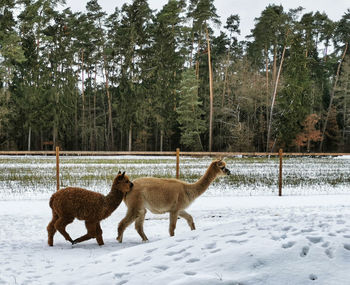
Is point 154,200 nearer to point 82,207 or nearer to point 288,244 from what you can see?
point 82,207

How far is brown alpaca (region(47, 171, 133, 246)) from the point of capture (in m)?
5.58

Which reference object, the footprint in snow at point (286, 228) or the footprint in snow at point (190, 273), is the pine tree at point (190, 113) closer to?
the footprint in snow at point (286, 228)

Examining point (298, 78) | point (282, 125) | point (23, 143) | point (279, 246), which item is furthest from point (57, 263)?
point (23, 143)

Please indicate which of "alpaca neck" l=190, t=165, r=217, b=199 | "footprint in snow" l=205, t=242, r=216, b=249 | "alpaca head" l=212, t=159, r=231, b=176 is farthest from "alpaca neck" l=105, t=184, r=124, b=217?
"footprint in snow" l=205, t=242, r=216, b=249

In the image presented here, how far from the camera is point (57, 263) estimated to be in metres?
4.70

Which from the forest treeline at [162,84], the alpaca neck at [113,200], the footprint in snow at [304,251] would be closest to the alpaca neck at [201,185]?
the alpaca neck at [113,200]

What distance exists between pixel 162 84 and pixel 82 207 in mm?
37086

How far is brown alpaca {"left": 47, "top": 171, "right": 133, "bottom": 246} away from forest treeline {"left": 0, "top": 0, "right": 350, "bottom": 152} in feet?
95.4

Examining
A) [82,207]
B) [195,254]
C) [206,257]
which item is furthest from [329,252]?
[82,207]

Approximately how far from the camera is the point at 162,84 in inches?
1647

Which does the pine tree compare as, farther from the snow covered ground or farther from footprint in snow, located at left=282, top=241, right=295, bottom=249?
footprint in snow, located at left=282, top=241, right=295, bottom=249

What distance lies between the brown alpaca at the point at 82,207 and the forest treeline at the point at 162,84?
29065 mm

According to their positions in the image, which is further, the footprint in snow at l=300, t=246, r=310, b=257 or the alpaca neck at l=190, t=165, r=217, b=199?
the alpaca neck at l=190, t=165, r=217, b=199

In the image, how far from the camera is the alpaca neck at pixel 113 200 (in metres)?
5.78
